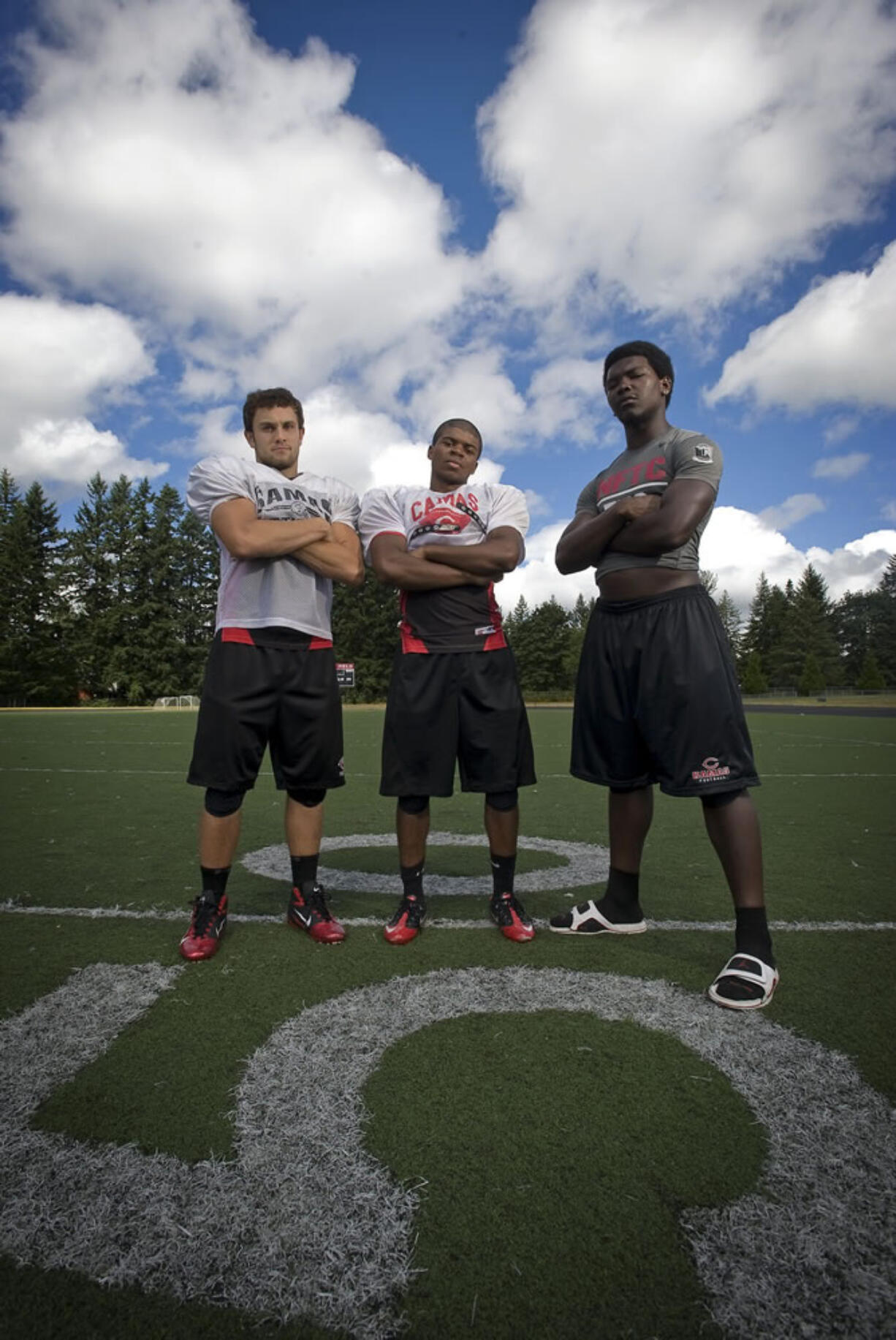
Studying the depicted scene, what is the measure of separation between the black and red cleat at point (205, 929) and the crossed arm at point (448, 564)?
1.42 metres

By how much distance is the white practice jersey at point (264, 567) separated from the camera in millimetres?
3012

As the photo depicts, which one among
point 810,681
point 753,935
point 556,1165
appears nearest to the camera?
point 556,1165

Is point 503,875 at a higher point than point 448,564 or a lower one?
lower

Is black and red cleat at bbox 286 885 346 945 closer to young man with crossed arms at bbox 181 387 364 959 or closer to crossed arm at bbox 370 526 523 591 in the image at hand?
young man with crossed arms at bbox 181 387 364 959

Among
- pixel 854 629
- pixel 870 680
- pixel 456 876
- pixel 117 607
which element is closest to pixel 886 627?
pixel 854 629

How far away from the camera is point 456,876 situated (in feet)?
13.2

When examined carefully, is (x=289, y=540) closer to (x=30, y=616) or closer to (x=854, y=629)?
(x=30, y=616)

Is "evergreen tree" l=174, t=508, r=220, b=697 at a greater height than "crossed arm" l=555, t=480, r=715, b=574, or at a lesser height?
greater

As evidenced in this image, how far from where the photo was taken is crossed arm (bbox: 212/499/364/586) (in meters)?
2.92

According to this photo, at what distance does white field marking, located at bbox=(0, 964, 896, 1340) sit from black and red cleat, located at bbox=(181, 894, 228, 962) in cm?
60

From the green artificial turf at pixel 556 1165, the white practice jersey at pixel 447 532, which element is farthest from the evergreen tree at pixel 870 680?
the green artificial turf at pixel 556 1165

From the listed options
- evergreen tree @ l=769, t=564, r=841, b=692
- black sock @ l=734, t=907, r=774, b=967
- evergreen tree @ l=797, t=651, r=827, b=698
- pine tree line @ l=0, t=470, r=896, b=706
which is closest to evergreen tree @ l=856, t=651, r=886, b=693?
evergreen tree @ l=797, t=651, r=827, b=698

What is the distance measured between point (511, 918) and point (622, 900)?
458mm

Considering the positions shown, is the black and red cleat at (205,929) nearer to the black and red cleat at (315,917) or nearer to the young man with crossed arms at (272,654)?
the young man with crossed arms at (272,654)
